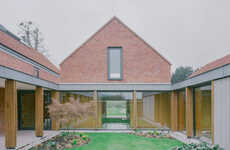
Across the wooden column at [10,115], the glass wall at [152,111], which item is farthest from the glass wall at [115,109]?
the wooden column at [10,115]

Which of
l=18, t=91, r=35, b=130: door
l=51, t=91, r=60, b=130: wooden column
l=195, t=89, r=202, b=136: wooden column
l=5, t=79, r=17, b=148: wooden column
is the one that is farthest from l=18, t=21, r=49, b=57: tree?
l=195, t=89, r=202, b=136: wooden column

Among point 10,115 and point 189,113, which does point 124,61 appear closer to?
point 189,113

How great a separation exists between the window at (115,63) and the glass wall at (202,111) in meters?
6.24

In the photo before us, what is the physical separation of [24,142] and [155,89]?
964cm

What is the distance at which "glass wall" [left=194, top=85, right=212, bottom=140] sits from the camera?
11.9 metres

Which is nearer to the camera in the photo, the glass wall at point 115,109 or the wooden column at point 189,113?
the wooden column at point 189,113

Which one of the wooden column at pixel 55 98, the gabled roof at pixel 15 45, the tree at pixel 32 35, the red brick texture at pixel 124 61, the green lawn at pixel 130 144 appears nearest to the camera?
the green lawn at pixel 130 144

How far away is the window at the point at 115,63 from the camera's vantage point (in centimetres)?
1733

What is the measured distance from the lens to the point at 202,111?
1252 cm

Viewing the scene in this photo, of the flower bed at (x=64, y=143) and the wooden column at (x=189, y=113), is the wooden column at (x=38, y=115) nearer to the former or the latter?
the flower bed at (x=64, y=143)

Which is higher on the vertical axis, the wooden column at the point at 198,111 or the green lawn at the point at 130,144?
the wooden column at the point at 198,111

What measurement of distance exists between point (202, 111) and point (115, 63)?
24.2 feet

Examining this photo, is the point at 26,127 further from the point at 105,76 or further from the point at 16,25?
the point at 16,25

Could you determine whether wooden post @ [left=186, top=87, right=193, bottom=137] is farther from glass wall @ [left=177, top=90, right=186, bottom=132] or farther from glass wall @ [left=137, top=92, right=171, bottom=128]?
glass wall @ [left=137, top=92, right=171, bottom=128]
